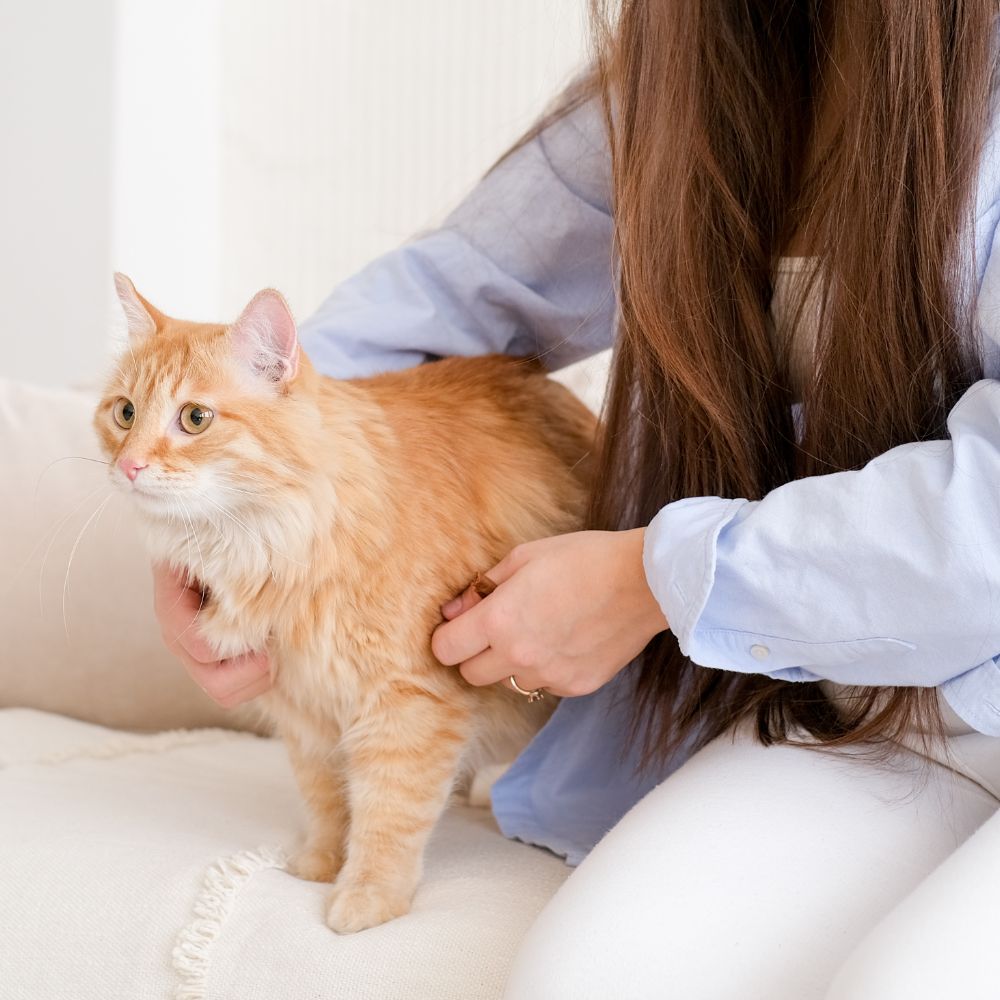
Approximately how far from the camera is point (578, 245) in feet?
4.91

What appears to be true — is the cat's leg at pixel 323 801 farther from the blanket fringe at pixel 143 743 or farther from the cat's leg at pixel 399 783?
the blanket fringe at pixel 143 743

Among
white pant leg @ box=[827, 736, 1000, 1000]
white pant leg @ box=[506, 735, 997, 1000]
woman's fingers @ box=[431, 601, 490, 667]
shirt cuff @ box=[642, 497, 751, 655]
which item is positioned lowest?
white pant leg @ box=[506, 735, 997, 1000]

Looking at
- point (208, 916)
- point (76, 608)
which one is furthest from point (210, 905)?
point (76, 608)

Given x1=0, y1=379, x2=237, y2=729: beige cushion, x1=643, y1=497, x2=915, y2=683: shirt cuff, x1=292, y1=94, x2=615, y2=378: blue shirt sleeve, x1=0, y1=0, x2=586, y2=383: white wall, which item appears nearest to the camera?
x1=643, y1=497, x2=915, y2=683: shirt cuff

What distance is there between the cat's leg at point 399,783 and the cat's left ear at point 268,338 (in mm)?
372

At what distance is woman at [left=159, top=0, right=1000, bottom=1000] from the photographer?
895 mm

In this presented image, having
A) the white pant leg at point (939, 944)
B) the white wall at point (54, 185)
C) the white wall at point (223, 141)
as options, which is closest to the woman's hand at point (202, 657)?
the white pant leg at point (939, 944)

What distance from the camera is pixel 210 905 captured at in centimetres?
110

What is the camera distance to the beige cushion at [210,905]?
39.9 inches

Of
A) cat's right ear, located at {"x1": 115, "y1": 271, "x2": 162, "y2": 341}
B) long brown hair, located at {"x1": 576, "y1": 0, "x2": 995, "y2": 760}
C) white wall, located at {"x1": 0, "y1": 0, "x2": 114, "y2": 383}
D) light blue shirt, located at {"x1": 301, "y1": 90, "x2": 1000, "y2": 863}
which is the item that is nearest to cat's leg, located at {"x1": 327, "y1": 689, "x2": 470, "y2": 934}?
long brown hair, located at {"x1": 576, "y1": 0, "x2": 995, "y2": 760}

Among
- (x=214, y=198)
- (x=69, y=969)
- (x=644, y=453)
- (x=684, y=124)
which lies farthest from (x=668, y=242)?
(x=214, y=198)

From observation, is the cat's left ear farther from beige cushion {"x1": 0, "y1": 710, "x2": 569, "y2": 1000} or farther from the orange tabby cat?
beige cushion {"x1": 0, "y1": 710, "x2": 569, "y2": 1000}

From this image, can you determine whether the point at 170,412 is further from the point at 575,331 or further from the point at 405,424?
the point at 575,331

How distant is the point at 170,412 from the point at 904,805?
80cm
